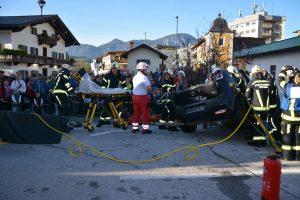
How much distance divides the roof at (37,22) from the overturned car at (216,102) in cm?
2151

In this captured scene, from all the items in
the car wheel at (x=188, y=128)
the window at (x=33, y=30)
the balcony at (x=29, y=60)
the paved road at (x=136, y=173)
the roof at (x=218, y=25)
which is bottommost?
the paved road at (x=136, y=173)

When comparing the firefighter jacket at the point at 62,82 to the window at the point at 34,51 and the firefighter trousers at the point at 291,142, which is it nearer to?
the firefighter trousers at the point at 291,142

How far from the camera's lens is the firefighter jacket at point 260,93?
7133 millimetres

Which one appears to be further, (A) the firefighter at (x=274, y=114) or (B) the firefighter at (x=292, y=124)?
(A) the firefighter at (x=274, y=114)

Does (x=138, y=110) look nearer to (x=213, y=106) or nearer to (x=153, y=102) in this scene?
(x=153, y=102)

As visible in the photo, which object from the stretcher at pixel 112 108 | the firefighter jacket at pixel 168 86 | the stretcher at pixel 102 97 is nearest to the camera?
the stretcher at pixel 102 97

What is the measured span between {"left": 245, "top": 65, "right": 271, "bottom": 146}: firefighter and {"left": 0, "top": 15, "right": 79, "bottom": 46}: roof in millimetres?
22516

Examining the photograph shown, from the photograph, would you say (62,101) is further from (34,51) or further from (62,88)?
(34,51)

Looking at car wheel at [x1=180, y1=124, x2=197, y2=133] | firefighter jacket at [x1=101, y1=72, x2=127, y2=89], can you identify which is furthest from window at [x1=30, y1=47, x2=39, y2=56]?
car wheel at [x1=180, y1=124, x2=197, y2=133]

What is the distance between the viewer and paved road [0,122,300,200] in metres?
4.28

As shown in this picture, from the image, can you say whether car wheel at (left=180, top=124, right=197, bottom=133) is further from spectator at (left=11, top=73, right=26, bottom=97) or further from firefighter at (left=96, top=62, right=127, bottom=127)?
spectator at (left=11, top=73, right=26, bottom=97)

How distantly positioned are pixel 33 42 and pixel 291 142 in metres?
28.0

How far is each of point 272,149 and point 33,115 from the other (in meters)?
5.33

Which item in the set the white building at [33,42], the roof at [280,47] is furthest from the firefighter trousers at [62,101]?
the roof at [280,47]
